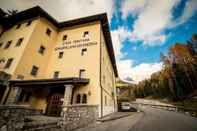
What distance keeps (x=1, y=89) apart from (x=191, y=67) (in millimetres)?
36009

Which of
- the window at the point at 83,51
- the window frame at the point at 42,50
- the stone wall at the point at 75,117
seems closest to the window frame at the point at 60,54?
the window frame at the point at 42,50

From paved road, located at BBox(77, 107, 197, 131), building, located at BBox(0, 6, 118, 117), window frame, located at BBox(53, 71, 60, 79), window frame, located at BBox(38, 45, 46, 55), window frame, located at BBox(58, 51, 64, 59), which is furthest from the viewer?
window frame, located at BBox(58, 51, 64, 59)

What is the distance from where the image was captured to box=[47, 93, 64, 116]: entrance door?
1188 centimetres

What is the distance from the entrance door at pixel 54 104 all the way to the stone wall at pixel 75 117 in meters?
4.32

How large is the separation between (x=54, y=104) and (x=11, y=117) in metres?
8.07

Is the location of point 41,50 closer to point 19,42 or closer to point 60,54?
point 60,54

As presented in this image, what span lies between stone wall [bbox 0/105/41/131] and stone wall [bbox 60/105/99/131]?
2.57m

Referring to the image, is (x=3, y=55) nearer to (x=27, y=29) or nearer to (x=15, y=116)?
(x=27, y=29)

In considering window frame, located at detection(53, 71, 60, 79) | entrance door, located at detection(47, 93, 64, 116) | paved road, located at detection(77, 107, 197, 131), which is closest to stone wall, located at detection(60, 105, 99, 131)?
paved road, located at detection(77, 107, 197, 131)

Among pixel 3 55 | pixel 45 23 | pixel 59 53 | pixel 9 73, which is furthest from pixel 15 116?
pixel 45 23

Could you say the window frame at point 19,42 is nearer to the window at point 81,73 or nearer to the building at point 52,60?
the building at point 52,60

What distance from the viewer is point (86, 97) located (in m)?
11.7

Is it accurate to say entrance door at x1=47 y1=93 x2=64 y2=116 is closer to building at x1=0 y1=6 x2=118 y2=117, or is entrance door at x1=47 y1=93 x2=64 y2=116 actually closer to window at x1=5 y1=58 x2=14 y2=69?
building at x1=0 y1=6 x2=118 y2=117

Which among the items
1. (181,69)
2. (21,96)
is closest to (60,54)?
(21,96)
